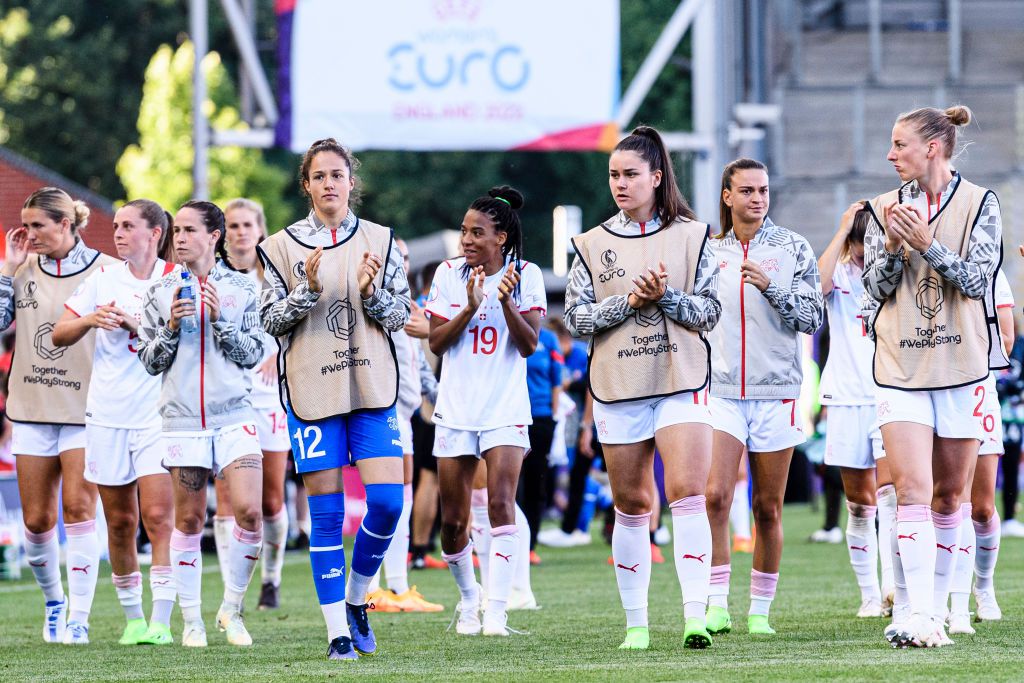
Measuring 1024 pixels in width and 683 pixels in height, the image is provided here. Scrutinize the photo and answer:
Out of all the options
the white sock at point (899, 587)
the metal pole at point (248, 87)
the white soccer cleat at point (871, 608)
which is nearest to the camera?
the white sock at point (899, 587)

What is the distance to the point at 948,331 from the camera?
23.7 ft

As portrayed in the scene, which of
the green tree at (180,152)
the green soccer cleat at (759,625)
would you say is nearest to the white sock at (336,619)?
the green soccer cleat at (759,625)

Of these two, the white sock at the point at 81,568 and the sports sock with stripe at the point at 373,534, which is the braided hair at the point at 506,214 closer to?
the sports sock with stripe at the point at 373,534

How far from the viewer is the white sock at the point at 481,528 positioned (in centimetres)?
1002

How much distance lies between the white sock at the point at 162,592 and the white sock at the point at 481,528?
6.58 feet

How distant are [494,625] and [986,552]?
2.59m

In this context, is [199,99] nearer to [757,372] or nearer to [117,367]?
[117,367]

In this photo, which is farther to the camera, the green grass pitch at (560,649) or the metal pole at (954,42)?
the metal pole at (954,42)

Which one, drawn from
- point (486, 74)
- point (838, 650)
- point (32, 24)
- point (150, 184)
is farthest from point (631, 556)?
point (32, 24)

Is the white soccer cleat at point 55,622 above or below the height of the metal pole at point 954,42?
below

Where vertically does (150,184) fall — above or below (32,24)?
below

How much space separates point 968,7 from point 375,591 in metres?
25.4

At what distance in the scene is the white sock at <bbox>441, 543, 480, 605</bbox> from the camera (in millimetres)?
8867

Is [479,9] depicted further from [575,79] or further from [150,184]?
[150,184]
